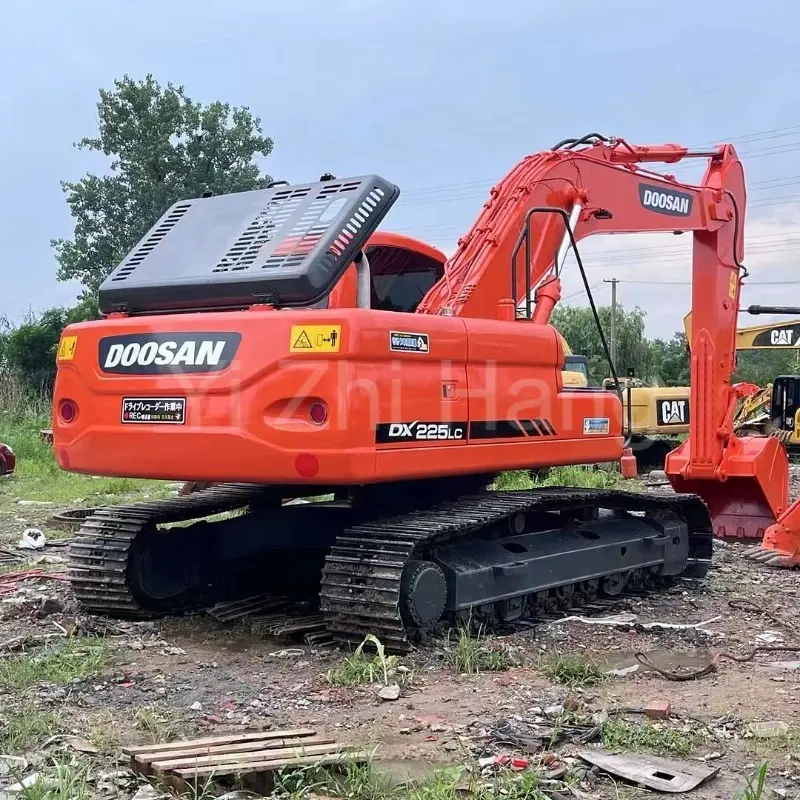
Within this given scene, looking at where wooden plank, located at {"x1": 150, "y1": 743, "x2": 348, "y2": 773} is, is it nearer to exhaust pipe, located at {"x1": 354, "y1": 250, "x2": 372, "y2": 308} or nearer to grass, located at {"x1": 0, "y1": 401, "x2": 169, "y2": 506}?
exhaust pipe, located at {"x1": 354, "y1": 250, "x2": 372, "y2": 308}

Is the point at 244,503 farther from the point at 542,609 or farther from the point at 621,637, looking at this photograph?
the point at 621,637

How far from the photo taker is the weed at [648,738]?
3.98 m

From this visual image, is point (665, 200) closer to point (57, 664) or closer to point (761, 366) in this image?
point (57, 664)

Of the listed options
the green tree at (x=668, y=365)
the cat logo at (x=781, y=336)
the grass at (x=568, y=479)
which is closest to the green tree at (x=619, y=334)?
the green tree at (x=668, y=365)

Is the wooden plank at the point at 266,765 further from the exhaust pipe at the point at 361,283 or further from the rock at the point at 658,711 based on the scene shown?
the exhaust pipe at the point at 361,283

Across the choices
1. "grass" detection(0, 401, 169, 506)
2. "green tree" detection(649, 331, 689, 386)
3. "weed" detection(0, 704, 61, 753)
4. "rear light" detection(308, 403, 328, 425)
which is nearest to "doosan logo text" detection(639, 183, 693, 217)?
"rear light" detection(308, 403, 328, 425)

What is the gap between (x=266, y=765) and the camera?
362 cm

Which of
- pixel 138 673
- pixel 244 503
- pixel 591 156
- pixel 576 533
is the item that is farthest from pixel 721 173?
pixel 138 673

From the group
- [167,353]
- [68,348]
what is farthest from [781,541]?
[68,348]

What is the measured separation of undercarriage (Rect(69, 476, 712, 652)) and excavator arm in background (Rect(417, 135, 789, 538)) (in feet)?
4.01

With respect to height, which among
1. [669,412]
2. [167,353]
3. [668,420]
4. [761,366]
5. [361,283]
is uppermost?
[761,366]

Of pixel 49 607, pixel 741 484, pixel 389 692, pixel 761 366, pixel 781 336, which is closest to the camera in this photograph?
pixel 389 692

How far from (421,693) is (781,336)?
568 inches

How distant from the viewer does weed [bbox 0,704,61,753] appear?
13.2 ft
